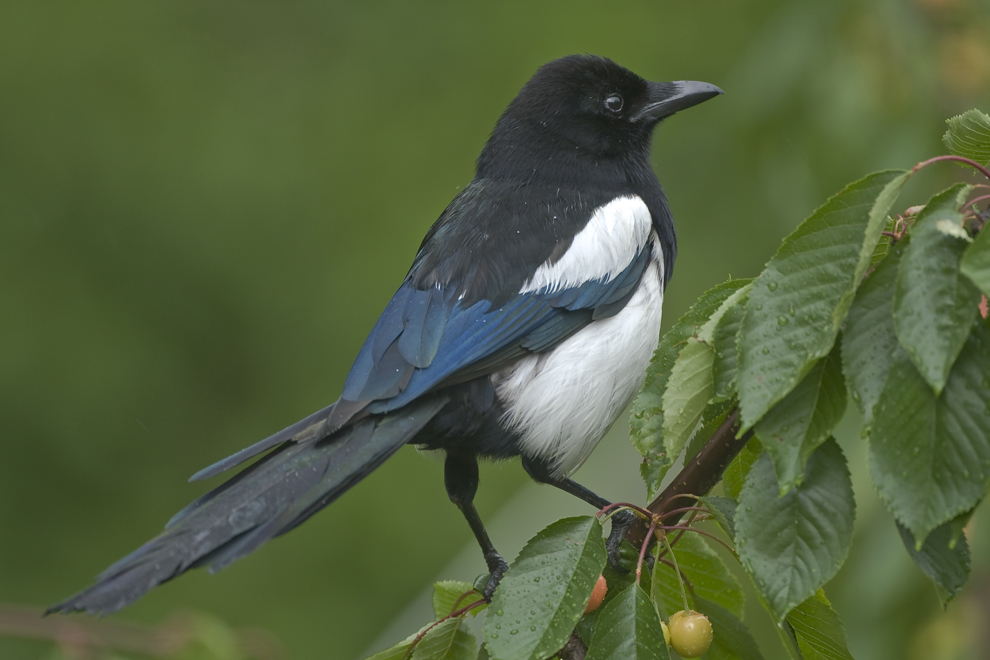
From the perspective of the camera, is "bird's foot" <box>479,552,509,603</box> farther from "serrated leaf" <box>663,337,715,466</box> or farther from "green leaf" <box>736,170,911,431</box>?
"green leaf" <box>736,170,911,431</box>

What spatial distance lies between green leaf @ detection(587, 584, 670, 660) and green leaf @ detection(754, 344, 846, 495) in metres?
0.25

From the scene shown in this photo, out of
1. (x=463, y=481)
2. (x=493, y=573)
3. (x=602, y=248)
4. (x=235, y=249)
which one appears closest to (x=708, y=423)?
(x=493, y=573)

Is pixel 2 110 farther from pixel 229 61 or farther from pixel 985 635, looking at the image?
pixel 985 635

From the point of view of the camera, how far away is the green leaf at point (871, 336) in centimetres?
104

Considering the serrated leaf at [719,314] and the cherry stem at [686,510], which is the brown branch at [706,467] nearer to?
the cherry stem at [686,510]

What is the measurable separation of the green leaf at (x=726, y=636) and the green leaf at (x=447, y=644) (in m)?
0.31

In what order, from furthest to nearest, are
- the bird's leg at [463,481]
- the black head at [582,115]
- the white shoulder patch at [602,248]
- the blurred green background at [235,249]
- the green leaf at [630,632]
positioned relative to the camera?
the blurred green background at [235,249]
the black head at [582,115]
the bird's leg at [463,481]
the white shoulder patch at [602,248]
the green leaf at [630,632]

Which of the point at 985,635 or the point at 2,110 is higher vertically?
the point at 2,110

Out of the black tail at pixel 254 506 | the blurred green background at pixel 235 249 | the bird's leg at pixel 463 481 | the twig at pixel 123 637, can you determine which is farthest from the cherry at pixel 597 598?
the blurred green background at pixel 235 249

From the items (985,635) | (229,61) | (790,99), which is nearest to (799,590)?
(985,635)

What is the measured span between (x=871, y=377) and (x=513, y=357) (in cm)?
94

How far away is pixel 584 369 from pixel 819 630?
Result: 0.78 m

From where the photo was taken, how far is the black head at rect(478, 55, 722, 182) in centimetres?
231

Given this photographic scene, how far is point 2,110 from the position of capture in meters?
5.42
